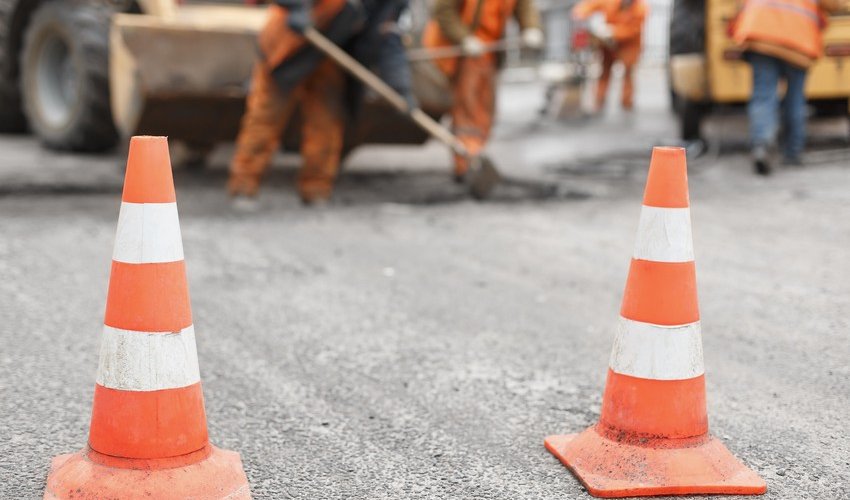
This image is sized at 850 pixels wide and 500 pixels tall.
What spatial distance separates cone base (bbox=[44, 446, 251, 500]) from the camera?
78.2 inches

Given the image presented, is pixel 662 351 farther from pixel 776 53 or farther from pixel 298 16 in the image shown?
pixel 776 53

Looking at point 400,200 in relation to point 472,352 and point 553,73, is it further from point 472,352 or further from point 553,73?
point 553,73

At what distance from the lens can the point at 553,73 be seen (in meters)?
13.6

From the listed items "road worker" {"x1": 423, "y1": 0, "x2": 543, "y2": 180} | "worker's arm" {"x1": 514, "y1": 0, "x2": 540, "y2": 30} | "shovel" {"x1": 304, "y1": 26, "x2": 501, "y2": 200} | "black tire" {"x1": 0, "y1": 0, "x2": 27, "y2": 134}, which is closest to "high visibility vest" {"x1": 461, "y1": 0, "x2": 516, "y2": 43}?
"road worker" {"x1": 423, "y1": 0, "x2": 543, "y2": 180}

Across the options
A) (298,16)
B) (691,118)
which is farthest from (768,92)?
(298,16)

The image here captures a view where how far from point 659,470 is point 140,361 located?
1.11 m

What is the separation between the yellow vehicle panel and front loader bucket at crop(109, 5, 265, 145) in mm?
3316

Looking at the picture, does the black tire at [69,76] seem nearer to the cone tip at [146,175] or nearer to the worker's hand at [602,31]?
the cone tip at [146,175]

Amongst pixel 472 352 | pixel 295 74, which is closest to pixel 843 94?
pixel 295 74

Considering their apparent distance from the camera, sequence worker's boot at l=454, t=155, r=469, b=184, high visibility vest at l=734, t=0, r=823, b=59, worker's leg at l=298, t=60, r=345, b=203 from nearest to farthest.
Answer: worker's leg at l=298, t=60, r=345, b=203 → high visibility vest at l=734, t=0, r=823, b=59 → worker's boot at l=454, t=155, r=469, b=184

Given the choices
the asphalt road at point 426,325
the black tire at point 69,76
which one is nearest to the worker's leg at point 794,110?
the asphalt road at point 426,325

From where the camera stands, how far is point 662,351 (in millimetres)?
2283

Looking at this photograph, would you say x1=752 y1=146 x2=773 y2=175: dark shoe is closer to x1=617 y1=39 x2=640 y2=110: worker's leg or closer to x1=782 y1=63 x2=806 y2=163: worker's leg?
x1=782 y1=63 x2=806 y2=163: worker's leg

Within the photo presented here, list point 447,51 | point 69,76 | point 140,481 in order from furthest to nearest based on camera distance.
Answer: point 69,76 < point 447,51 < point 140,481
